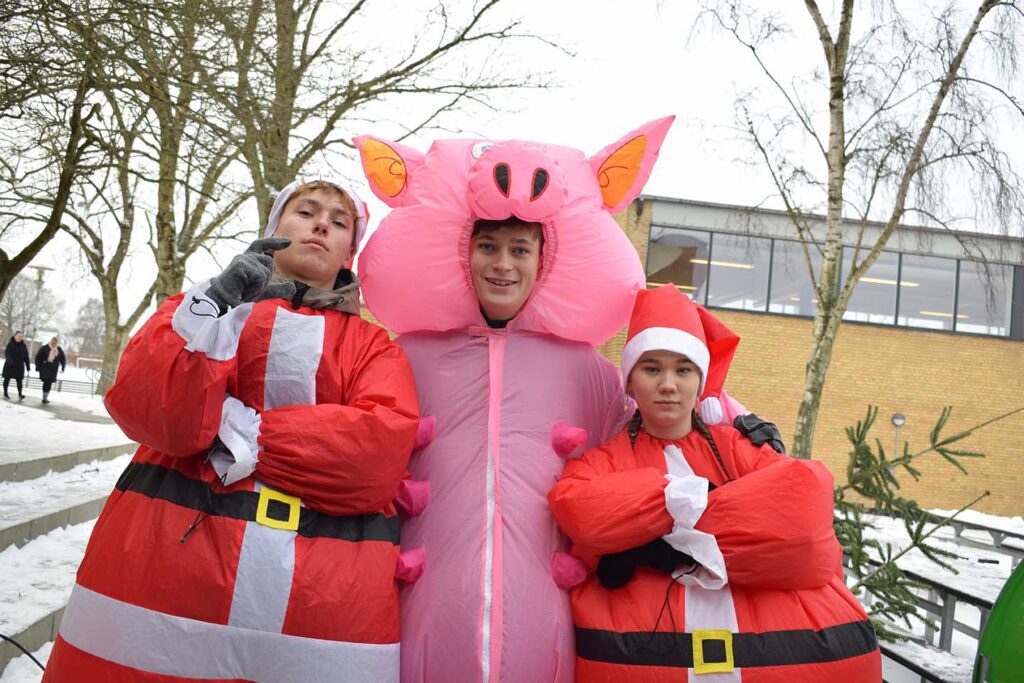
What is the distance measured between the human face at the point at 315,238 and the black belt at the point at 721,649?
1443 mm

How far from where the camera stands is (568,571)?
2.29m

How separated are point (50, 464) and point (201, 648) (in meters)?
6.23

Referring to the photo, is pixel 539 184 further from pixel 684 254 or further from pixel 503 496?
pixel 684 254

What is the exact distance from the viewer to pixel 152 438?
2.01m

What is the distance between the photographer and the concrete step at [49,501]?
202 inches

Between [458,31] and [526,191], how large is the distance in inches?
341

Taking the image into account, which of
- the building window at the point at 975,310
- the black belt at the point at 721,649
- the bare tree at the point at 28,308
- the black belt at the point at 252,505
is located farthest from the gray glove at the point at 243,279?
the bare tree at the point at 28,308

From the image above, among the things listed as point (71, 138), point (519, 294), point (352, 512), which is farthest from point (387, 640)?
point (71, 138)

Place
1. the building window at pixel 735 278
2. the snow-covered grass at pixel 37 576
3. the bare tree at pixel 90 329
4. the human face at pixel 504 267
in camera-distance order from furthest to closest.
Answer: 1. the bare tree at pixel 90 329
2. the building window at pixel 735 278
3. the snow-covered grass at pixel 37 576
4. the human face at pixel 504 267

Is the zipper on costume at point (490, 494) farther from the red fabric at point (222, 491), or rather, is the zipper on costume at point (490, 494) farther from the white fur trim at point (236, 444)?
the white fur trim at point (236, 444)

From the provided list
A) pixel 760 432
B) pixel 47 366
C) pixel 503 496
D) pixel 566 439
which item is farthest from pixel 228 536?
pixel 47 366

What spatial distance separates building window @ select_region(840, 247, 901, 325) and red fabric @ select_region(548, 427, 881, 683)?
62.1 feet

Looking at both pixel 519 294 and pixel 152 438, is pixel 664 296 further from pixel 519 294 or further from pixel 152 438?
pixel 152 438

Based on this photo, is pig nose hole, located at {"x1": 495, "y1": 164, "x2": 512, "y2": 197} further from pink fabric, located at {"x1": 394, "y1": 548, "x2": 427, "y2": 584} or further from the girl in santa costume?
pink fabric, located at {"x1": 394, "y1": 548, "x2": 427, "y2": 584}
